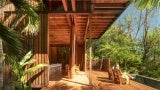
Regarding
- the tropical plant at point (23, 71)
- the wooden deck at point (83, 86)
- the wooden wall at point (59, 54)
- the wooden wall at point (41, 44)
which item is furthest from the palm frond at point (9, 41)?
the wooden wall at point (59, 54)

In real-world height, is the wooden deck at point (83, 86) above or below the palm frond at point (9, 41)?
below

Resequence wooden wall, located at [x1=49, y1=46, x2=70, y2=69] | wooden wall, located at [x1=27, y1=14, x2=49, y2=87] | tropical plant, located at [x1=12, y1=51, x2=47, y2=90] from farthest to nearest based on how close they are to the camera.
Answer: wooden wall, located at [x1=49, y1=46, x2=70, y2=69]
wooden wall, located at [x1=27, y1=14, x2=49, y2=87]
tropical plant, located at [x1=12, y1=51, x2=47, y2=90]

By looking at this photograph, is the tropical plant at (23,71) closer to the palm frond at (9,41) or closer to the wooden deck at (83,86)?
the wooden deck at (83,86)

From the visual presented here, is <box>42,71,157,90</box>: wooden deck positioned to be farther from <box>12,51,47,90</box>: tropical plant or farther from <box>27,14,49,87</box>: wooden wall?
<box>27,14,49,87</box>: wooden wall

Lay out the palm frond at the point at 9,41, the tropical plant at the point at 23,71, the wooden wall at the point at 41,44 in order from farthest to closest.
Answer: the wooden wall at the point at 41,44 → the tropical plant at the point at 23,71 → the palm frond at the point at 9,41

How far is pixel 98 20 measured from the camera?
1520 centimetres

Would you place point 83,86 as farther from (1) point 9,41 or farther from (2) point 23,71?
(1) point 9,41

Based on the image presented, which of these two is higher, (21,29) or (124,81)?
(21,29)

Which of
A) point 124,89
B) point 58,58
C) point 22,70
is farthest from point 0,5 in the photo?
point 58,58

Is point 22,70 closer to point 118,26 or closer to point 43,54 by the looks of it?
point 43,54

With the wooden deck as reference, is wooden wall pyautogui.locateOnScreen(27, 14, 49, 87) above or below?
above

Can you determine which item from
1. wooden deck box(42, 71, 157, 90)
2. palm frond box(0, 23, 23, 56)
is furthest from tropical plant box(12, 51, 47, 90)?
palm frond box(0, 23, 23, 56)

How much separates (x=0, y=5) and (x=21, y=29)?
10.6 ft

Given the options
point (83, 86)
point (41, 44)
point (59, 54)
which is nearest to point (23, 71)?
point (41, 44)
